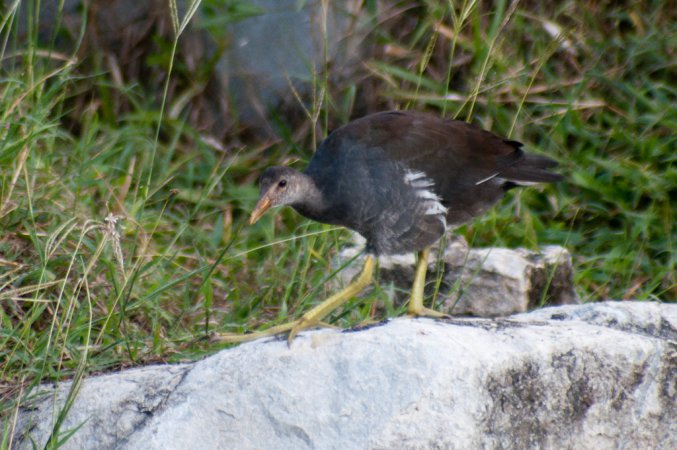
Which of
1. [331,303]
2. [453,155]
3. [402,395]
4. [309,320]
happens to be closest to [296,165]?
[453,155]

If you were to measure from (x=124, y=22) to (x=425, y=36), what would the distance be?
1.47 meters

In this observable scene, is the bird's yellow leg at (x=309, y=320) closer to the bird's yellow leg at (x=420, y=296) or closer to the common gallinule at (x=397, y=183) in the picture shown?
the common gallinule at (x=397, y=183)

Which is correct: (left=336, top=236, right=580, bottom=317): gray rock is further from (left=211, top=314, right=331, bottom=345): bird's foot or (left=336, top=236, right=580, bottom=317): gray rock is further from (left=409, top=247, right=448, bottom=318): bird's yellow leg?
(left=211, top=314, right=331, bottom=345): bird's foot

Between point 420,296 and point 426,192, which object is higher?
point 426,192

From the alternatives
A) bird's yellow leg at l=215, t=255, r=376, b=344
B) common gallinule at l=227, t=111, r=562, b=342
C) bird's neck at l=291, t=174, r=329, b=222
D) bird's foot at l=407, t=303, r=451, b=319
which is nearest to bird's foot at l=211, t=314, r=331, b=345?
bird's yellow leg at l=215, t=255, r=376, b=344

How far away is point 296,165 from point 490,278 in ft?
4.71

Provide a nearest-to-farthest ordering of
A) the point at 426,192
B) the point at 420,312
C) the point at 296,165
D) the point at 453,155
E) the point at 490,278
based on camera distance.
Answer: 1. the point at 420,312
2. the point at 426,192
3. the point at 453,155
4. the point at 490,278
5. the point at 296,165

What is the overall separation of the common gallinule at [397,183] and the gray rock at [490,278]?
13.0 inches

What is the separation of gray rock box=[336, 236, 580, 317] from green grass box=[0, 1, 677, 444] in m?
0.11

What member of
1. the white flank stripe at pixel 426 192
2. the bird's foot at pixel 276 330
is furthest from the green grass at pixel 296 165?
the white flank stripe at pixel 426 192

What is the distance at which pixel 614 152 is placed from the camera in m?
5.07

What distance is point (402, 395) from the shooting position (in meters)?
2.40

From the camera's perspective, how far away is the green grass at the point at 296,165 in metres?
3.60

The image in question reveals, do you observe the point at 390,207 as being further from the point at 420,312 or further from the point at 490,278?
the point at 490,278
